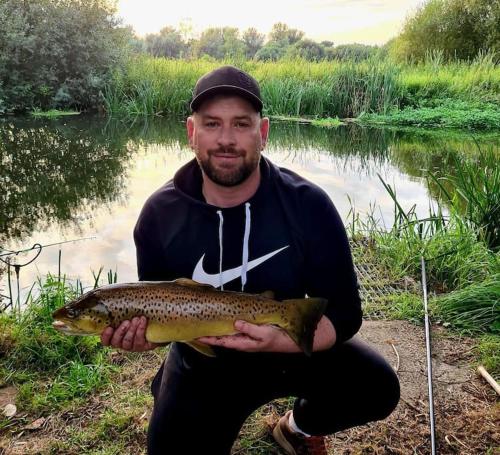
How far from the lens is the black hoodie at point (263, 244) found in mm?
2031

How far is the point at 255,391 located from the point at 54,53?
20208 mm

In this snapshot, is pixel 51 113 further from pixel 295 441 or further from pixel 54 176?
pixel 295 441

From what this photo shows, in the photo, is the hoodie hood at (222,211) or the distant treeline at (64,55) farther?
the distant treeline at (64,55)

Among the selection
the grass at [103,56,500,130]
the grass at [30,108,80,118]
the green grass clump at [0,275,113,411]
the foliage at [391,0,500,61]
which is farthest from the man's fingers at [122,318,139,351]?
the foliage at [391,0,500,61]

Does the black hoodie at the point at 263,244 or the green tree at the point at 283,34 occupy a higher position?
the green tree at the point at 283,34

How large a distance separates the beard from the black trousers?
77 centimetres

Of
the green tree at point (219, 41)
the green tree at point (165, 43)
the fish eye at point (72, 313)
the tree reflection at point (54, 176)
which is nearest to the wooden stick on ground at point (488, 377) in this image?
the fish eye at point (72, 313)

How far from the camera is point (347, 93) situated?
53.9 ft

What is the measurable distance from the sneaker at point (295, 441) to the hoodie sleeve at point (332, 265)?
554 millimetres

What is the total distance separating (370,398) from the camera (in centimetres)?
212

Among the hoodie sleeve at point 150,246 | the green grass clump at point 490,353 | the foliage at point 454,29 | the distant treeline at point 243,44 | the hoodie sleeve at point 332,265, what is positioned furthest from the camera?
the distant treeline at point 243,44

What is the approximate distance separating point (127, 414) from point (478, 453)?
1.78 meters

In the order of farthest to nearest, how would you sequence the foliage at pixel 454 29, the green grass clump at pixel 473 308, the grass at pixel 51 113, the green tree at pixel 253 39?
the green tree at pixel 253 39
the foliage at pixel 454 29
the grass at pixel 51 113
the green grass clump at pixel 473 308

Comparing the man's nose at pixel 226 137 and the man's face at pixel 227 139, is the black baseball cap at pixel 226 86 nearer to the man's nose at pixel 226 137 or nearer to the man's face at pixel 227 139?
the man's face at pixel 227 139
